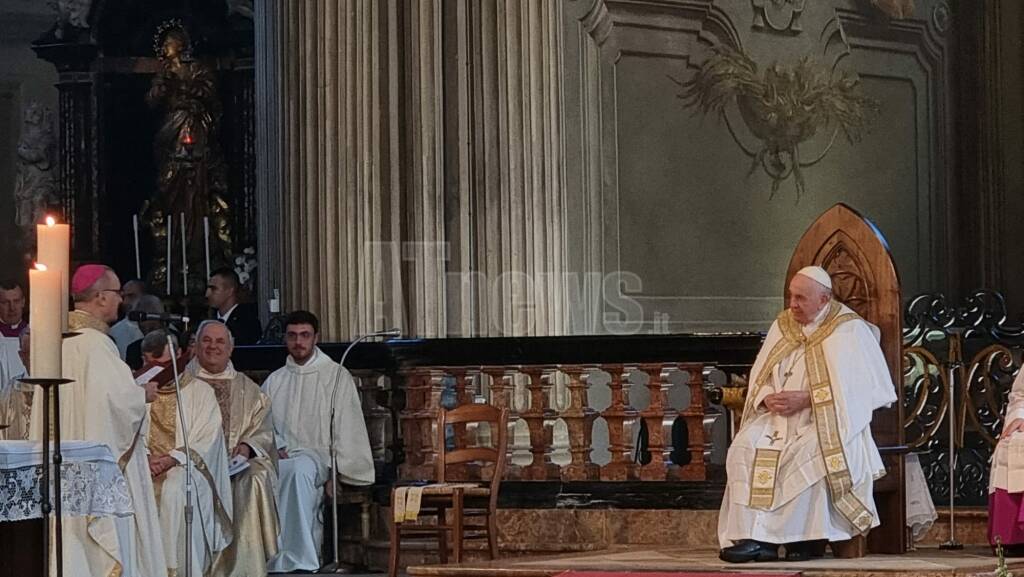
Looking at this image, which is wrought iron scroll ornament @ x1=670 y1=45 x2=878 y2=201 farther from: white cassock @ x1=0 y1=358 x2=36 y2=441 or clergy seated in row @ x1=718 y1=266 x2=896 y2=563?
white cassock @ x1=0 y1=358 x2=36 y2=441

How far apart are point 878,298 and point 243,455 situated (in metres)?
3.35

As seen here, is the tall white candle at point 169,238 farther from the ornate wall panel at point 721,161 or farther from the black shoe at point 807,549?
the black shoe at point 807,549

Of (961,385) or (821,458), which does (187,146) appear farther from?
(821,458)

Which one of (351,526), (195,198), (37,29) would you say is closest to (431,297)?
(351,526)

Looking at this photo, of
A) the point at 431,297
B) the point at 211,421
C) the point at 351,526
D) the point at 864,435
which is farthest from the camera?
the point at 431,297

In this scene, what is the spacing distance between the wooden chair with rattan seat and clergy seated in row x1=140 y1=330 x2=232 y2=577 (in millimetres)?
907

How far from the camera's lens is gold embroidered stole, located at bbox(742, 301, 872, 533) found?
28.6 ft

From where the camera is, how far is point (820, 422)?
884 centimetres

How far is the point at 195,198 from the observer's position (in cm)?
1681

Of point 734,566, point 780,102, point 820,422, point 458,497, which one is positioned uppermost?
point 780,102

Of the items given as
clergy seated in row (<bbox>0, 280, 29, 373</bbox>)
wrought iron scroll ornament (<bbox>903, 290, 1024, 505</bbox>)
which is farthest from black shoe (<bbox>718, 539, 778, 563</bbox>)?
clergy seated in row (<bbox>0, 280, 29, 373</bbox>)

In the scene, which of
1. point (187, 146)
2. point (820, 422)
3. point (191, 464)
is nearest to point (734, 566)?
point (820, 422)

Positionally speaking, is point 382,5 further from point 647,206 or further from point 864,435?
point 864,435

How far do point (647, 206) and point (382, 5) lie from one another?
245cm
